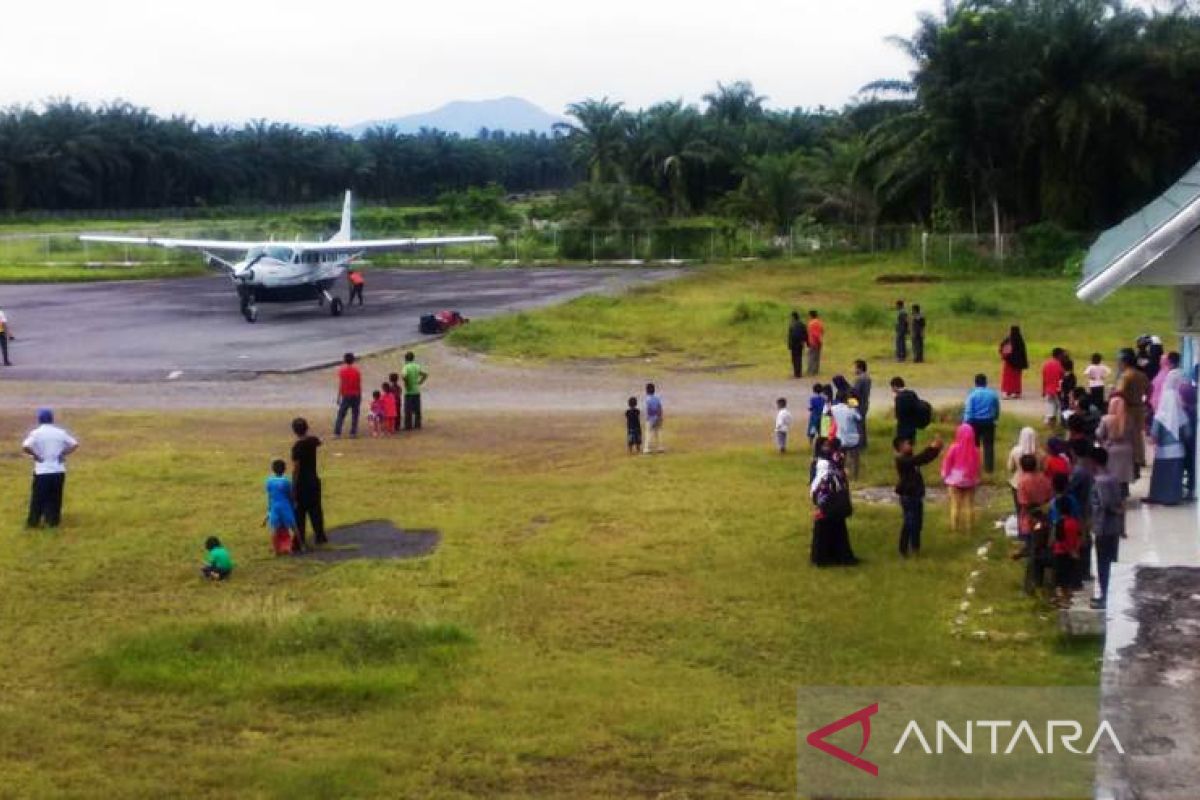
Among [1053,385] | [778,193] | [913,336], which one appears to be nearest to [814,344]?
[913,336]

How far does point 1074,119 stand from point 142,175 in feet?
253

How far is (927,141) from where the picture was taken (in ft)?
173

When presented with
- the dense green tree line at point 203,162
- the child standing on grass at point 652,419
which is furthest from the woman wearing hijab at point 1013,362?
the dense green tree line at point 203,162

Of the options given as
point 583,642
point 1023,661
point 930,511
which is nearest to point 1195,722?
point 1023,661

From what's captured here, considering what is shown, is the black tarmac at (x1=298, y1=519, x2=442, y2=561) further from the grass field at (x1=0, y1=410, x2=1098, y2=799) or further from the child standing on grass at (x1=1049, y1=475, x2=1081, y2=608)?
the child standing on grass at (x1=1049, y1=475, x2=1081, y2=608)

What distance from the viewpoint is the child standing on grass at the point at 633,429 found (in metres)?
20.4

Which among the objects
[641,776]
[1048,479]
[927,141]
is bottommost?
[641,776]

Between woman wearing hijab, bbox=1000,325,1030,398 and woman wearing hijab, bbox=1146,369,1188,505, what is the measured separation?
9.28 meters

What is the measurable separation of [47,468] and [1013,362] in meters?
13.9

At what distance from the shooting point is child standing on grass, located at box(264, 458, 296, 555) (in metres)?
14.9

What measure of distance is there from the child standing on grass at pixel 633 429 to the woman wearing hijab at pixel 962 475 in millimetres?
6048

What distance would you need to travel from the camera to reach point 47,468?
1627cm

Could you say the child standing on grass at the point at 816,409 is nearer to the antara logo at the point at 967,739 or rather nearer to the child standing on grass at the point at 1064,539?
the child standing on grass at the point at 1064,539

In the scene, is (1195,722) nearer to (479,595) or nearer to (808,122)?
(479,595)
